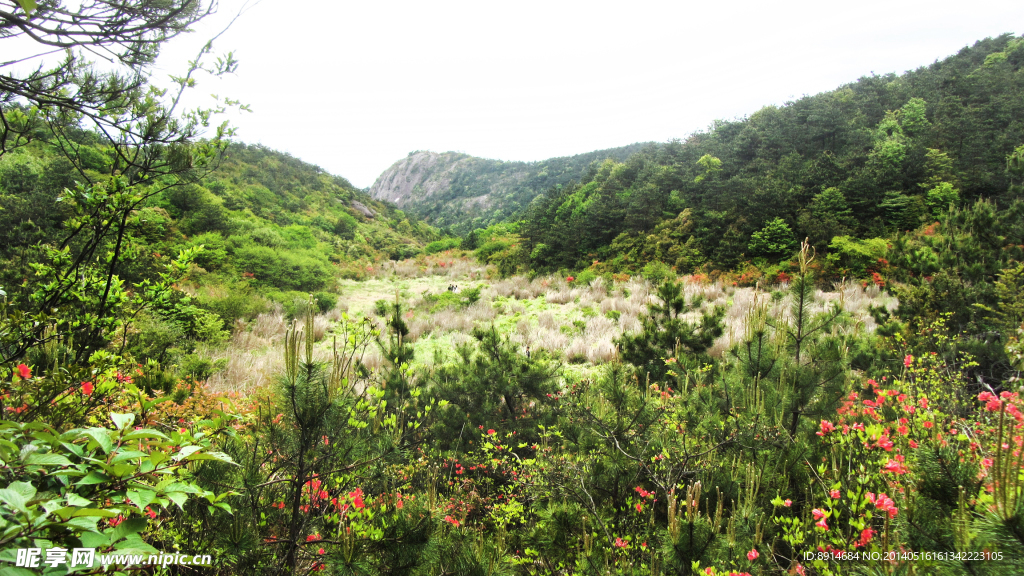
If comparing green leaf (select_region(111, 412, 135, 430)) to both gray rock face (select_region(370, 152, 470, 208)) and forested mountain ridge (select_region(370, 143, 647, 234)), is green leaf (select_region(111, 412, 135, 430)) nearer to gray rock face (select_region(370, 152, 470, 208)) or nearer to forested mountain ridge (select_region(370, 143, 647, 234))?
forested mountain ridge (select_region(370, 143, 647, 234))

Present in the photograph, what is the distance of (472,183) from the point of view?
59.8 meters

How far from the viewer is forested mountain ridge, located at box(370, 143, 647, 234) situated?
4856cm

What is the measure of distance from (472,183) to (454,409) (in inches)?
2321

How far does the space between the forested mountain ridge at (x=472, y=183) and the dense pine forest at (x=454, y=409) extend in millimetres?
33492

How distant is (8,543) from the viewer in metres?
0.65

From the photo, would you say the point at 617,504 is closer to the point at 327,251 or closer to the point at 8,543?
the point at 8,543

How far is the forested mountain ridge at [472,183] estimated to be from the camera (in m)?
48.6

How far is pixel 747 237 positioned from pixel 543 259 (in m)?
8.35

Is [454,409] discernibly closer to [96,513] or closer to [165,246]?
[96,513]

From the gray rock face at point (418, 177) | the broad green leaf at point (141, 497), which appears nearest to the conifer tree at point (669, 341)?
the broad green leaf at point (141, 497)

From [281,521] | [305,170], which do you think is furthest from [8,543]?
[305,170]

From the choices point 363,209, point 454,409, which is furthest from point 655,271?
point 363,209

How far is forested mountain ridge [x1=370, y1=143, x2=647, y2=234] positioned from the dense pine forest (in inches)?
1319

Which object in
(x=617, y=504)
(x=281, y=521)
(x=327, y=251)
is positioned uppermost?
(x=327, y=251)
